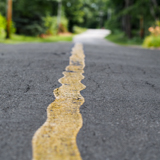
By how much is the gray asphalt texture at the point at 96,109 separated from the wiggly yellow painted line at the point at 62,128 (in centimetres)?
6

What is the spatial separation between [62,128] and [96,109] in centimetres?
53

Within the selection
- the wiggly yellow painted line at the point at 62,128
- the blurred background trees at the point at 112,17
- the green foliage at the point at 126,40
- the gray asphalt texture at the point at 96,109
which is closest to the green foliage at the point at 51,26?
the blurred background trees at the point at 112,17

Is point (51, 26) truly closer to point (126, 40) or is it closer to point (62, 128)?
point (126, 40)

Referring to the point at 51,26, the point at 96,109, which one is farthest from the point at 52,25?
the point at 96,109

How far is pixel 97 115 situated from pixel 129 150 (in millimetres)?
628

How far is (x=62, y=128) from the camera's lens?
2.17 metres

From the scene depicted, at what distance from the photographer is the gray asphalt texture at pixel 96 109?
1.86 m

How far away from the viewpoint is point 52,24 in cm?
3734

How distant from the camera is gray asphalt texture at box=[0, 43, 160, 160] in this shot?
1.86 m


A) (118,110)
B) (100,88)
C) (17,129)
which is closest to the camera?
(17,129)

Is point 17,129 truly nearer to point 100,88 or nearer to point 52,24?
point 100,88

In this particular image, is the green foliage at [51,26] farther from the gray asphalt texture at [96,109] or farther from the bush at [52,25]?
the gray asphalt texture at [96,109]

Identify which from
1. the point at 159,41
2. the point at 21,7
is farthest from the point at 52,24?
the point at 159,41

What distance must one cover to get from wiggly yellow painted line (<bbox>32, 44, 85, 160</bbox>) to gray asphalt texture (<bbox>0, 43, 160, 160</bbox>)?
0.18ft
